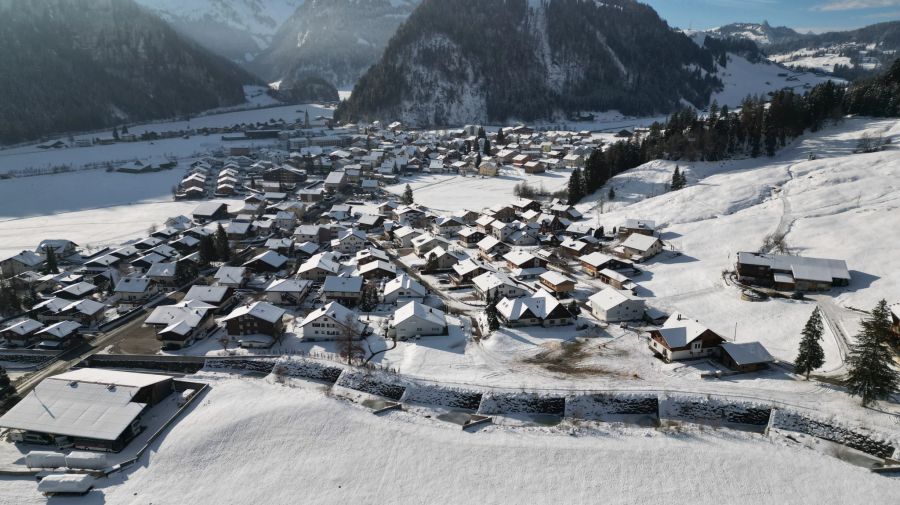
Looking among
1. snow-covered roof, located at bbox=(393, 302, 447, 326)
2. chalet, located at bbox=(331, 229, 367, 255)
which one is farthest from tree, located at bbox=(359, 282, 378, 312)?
chalet, located at bbox=(331, 229, 367, 255)

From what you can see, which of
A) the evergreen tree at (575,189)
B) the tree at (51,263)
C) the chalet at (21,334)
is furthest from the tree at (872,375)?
the tree at (51,263)

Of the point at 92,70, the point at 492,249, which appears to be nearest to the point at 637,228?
the point at 492,249

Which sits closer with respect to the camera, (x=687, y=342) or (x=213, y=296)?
(x=687, y=342)

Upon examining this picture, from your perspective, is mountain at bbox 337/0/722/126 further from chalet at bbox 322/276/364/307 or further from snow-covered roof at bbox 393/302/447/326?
snow-covered roof at bbox 393/302/447/326

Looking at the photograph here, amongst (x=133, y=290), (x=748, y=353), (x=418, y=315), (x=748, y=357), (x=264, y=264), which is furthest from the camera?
(x=264, y=264)

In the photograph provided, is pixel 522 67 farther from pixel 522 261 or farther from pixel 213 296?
pixel 213 296

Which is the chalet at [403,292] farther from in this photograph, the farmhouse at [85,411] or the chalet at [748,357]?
the chalet at [748,357]

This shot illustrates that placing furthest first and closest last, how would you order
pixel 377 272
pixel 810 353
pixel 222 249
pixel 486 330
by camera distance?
pixel 222 249
pixel 377 272
pixel 486 330
pixel 810 353
